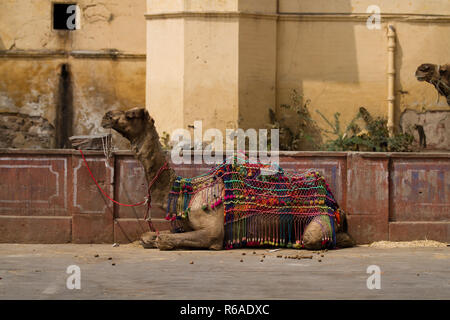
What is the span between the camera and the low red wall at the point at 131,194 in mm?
10953

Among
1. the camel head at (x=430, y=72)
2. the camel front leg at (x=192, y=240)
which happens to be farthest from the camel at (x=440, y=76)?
the camel front leg at (x=192, y=240)

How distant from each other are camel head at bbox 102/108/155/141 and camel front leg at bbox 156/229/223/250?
1.45 meters

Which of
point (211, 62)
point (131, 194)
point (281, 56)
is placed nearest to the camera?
point (131, 194)

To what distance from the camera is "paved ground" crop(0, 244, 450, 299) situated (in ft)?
23.5

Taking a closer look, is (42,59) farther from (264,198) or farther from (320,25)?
(264,198)

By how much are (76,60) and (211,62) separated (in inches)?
156

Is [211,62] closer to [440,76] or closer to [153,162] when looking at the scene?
[440,76]

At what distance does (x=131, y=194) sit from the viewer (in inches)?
434

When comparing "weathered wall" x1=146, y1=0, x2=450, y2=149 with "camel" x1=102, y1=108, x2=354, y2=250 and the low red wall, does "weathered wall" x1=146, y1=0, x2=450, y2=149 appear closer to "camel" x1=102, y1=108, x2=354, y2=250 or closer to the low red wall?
the low red wall

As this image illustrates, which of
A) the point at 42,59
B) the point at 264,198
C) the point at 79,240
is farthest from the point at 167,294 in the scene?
the point at 42,59

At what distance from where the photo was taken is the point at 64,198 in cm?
1099

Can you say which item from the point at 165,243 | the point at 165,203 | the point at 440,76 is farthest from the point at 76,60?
the point at 440,76

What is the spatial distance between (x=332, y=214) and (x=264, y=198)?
987mm

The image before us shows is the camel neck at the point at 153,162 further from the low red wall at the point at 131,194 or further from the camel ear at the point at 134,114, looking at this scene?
the low red wall at the point at 131,194
